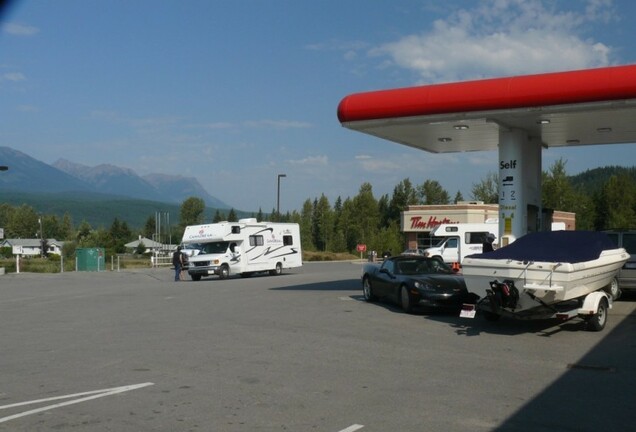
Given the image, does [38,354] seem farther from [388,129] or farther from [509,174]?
[509,174]

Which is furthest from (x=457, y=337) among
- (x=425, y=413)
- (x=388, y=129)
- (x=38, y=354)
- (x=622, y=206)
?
(x=622, y=206)

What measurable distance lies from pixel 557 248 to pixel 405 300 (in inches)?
147

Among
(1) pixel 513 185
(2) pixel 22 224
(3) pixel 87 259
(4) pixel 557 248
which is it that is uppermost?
(2) pixel 22 224

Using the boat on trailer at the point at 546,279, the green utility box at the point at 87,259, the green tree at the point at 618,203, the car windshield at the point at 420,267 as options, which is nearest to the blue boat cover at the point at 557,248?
the boat on trailer at the point at 546,279

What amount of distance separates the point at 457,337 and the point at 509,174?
25.7 feet

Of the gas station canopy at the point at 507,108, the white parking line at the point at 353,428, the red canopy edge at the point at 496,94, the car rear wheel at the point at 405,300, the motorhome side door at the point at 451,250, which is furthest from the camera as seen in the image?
the motorhome side door at the point at 451,250

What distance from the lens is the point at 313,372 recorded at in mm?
9266

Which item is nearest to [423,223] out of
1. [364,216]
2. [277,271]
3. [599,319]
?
[364,216]

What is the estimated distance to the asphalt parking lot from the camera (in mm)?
6969

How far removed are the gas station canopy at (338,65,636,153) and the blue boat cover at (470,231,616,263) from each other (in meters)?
3.32

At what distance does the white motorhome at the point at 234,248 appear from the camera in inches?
1277

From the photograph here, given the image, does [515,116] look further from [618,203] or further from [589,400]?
[618,203]

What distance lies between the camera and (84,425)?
673 cm

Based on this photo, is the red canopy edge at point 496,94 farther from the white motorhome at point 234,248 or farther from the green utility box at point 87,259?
the green utility box at point 87,259
